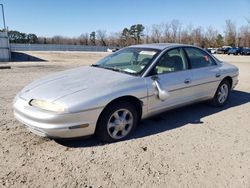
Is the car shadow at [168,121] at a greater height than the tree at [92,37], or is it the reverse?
the tree at [92,37]

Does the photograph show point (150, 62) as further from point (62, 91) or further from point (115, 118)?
point (62, 91)

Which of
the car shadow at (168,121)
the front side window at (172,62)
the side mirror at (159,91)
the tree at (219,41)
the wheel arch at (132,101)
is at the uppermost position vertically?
the tree at (219,41)

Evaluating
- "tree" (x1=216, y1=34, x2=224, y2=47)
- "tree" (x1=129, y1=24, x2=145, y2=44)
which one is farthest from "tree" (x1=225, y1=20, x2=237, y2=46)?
"tree" (x1=129, y1=24, x2=145, y2=44)

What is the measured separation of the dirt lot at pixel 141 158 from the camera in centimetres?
272

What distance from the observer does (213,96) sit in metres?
5.26

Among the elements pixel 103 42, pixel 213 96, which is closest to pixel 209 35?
pixel 103 42

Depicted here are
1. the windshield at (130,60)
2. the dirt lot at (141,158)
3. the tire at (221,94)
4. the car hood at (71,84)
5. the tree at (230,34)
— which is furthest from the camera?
the tree at (230,34)

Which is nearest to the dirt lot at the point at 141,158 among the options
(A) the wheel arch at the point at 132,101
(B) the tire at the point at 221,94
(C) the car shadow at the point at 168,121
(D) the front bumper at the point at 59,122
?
(C) the car shadow at the point at 168,121

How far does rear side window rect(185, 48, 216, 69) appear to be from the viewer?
472cm

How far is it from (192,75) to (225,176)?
2.17 meters

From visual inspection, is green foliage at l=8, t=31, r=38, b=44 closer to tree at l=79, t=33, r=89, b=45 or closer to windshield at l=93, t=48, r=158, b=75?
tree at l=79, t=33, r=89, b=45

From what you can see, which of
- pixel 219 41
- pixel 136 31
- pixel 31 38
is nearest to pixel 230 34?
pixel 219 41

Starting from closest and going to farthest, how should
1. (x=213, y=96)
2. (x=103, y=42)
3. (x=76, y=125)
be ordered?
1. (x=76, y=125)
2. (x=213, y=96)
3. (x=103, y=42)

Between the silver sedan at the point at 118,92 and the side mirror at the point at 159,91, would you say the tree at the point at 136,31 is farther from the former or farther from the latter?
the side mirror at the point at 159,91
